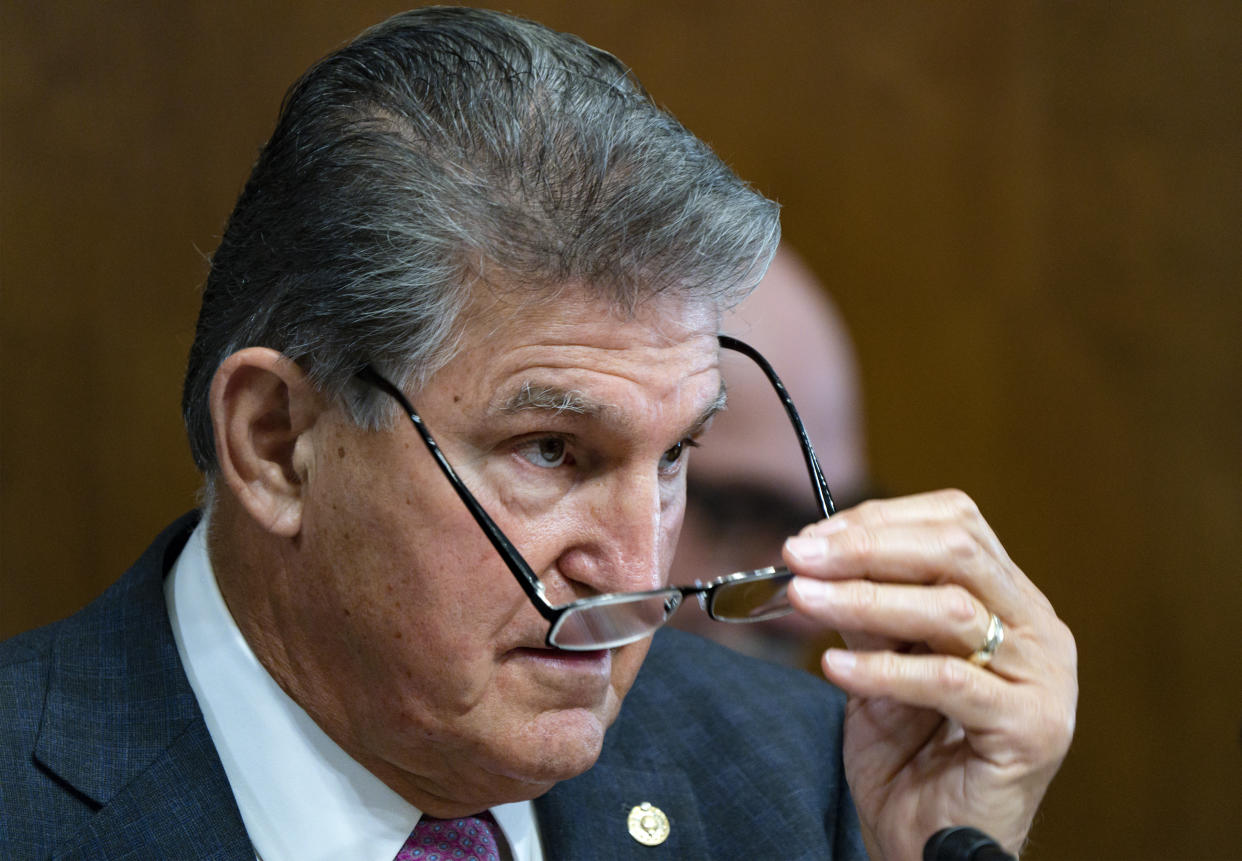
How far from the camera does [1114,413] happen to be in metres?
3.40

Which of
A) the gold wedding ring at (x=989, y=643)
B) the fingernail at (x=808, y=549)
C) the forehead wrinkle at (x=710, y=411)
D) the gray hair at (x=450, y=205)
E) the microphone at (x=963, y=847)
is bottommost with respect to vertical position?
the microphone at (x=963, y=847)

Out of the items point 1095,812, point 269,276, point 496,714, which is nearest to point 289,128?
point 269,276

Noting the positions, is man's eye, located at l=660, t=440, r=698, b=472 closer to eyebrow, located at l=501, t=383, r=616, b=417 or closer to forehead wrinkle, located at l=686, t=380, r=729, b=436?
forehead wrinkle, located at l=686, t=380, r=729, b=436

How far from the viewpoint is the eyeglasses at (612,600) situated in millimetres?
1420

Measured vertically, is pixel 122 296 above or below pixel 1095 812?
above

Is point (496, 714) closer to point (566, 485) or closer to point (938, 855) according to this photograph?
point (566, 485)

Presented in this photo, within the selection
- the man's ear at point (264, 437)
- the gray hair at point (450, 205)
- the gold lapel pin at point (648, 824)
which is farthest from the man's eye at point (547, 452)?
the gold lapel pin at point (648, 824)

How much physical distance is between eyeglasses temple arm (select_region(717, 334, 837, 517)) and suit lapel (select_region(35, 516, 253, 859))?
909 millimetres

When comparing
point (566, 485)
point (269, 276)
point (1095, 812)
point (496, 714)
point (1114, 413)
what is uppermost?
point (269, 276)

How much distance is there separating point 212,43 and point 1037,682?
7.00ft

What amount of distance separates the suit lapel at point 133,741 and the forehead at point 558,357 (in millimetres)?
618

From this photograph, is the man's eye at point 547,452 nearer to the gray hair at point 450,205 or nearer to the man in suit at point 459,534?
the man in suit at point 459,534

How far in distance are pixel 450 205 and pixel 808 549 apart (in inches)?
24.7

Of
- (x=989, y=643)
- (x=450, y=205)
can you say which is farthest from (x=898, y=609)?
(x=450, y=205)
